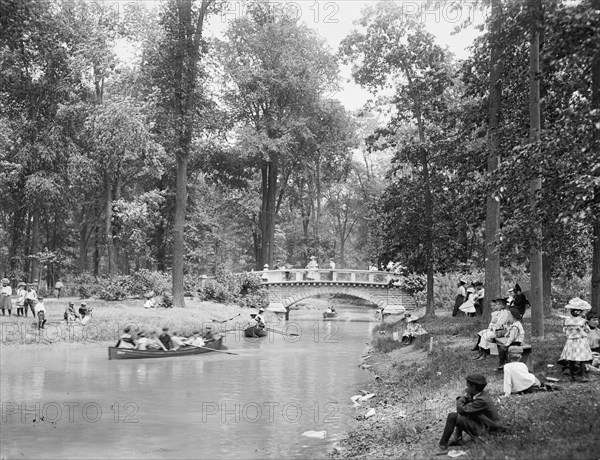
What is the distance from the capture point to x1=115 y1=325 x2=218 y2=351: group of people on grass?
26.4 m

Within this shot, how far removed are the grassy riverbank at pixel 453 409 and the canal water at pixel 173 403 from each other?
1029 millimetres

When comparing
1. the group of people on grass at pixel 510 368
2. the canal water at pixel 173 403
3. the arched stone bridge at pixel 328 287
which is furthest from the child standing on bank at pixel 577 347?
the arched stone bridge at pixel 328 287

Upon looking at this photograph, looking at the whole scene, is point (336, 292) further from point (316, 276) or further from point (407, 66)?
point (407, 66)

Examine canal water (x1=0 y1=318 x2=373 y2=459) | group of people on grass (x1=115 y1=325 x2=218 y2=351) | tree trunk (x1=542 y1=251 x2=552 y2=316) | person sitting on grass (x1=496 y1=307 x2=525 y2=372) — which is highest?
tree trunk (x1=542 y1=251 x2=552 y2=316)

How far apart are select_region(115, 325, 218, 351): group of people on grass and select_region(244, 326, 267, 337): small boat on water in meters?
5.36

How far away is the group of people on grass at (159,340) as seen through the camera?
26.4m

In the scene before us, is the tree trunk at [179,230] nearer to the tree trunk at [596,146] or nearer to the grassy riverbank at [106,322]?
the grassy riverbank at [106,322]

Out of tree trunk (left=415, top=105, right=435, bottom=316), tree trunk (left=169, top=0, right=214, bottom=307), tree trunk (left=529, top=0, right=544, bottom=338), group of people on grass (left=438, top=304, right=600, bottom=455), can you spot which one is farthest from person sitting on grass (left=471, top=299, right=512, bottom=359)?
tree trunk (left=169, top=0, right=214, bottom=307)

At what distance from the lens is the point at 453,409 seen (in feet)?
45.6

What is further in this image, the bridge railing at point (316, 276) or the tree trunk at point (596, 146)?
the bridge railing at point (316, 276)

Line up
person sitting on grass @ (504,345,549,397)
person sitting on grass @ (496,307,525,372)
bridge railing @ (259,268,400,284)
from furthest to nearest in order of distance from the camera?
bridge railing @ (259,268,400,284)
person sitting on grass @ (496,307,525,372)
person sitting on grass @ (504,345,549,397)

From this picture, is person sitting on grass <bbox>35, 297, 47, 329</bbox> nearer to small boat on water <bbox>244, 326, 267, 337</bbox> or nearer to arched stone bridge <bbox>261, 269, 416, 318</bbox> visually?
small boat on water <bbox>244, 326, 267, 337</bbox>

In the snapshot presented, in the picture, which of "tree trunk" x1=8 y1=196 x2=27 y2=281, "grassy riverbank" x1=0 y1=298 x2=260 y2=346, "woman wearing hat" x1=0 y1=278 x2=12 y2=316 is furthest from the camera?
"tree trunk" x1=8 y1=196 x2=27 y2=281

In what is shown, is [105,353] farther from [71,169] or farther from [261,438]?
[71,169]
